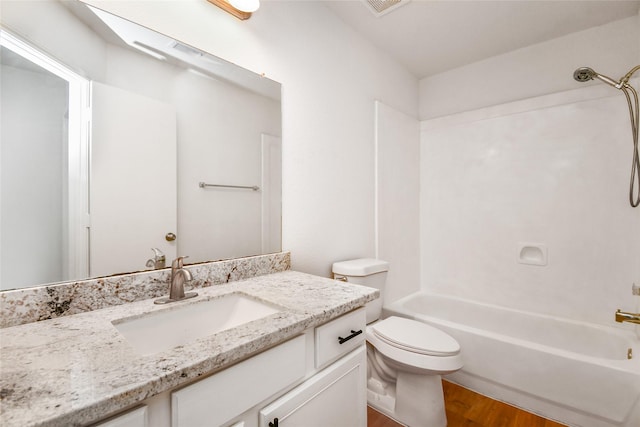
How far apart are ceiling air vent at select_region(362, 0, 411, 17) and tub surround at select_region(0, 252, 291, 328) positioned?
1.69m

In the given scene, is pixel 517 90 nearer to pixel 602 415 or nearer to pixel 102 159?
pixel 602 415

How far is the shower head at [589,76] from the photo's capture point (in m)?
1.66

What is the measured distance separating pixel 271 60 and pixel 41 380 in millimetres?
1445

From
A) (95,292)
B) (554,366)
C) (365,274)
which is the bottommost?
(554,366)

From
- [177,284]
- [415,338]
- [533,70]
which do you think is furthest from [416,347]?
[533,70]

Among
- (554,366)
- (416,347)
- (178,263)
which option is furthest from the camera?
(554,366)

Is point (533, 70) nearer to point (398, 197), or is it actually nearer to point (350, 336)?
point (398, 197)

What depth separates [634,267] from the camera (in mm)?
1738

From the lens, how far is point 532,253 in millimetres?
2111

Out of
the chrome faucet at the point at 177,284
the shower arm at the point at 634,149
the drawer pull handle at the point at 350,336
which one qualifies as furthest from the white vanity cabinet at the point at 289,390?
the shower arm at the point at 634,149

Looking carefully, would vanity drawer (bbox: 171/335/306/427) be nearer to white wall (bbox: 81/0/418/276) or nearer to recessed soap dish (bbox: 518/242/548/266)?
white wall (bbox: 81/0/418/276)

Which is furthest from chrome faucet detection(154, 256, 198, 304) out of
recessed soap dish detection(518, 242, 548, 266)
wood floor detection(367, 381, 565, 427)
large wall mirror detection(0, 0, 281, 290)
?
recessed soap dish detection(518, 242, 548, 266)

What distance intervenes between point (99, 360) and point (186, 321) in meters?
0.37

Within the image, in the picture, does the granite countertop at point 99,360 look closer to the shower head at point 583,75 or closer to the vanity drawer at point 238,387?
the vanity drawer at point 238,387
